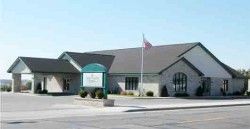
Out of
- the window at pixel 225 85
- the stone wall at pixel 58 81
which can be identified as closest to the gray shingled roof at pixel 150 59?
the stone wall at pixel 58 81

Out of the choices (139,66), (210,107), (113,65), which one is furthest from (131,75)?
(210,107)

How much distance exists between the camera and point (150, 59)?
51375mm

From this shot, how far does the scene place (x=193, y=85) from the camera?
51.2 m

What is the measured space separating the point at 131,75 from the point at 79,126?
106 feet

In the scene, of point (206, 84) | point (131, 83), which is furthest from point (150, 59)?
point (206, 84)

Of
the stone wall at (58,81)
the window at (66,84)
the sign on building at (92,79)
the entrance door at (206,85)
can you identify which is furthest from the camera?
the window at (66,84)

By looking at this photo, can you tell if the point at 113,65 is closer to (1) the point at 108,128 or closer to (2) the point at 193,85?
(2) the point at 193,85

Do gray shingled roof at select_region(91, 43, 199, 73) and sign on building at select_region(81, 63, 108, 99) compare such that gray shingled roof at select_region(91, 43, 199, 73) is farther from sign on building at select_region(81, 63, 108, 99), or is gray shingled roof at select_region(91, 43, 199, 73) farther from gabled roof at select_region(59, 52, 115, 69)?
sign on building at select_region(81, 63, 108, 99)

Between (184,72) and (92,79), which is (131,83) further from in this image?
(92,79)

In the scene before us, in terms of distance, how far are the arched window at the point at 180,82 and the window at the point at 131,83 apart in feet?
12.6

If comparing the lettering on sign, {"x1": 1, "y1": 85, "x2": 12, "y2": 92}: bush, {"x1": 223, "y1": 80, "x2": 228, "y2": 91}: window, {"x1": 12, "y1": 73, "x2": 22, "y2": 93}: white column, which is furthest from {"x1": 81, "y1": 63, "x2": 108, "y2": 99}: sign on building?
{"x1": 223, "y1": 80, "x2": 228, "y2": 91}: window

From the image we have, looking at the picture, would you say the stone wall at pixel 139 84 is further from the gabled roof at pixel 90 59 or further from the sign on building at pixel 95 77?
the sign on building at pixel 95 77

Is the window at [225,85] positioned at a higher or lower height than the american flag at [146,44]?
lower

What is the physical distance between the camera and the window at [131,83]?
4906 centimetres
